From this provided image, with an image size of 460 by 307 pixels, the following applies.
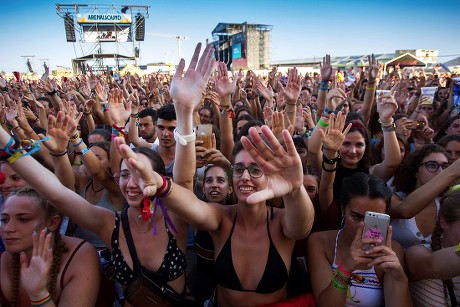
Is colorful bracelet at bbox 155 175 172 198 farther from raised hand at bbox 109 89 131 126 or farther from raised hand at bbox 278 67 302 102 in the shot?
raised hand at bbox 278 67 302 102

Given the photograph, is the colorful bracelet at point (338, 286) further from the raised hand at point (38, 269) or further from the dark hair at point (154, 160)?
the raised hand at point (38, 269)

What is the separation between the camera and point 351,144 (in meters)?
2.97

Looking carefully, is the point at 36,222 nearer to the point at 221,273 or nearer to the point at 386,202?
the point at 221,273

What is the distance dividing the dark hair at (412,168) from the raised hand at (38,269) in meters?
2.66

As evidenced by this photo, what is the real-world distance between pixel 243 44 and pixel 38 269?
49.7 metres

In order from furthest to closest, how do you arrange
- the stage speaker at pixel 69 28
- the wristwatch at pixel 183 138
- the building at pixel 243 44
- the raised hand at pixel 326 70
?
the building at pixel 243 44 → the stage speaker at pixel 69 28 → the raised hand at pixel 326 70 → the wristwatch at pixel 183 138

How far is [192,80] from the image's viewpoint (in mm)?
1860

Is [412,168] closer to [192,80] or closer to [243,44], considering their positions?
[192,80]

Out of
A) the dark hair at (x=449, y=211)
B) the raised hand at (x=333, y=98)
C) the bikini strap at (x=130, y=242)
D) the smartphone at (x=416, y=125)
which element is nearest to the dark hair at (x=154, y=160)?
the bikini strap at (x=130, y=242)

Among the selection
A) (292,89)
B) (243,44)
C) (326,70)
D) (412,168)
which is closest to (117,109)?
(292,89)

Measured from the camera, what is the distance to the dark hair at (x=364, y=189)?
1.96 m

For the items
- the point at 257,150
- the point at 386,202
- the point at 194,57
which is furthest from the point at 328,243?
the point at 194,57

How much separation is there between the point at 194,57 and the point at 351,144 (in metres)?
1.86

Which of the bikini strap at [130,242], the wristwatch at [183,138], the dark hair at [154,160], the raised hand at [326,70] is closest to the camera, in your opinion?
the wristwatch at [183,138]
